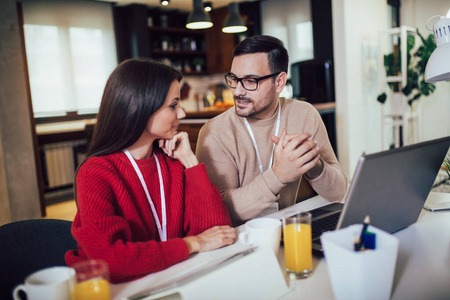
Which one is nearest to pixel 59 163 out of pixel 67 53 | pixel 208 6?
pixel 67 53

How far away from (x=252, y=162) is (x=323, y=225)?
548 millimetres

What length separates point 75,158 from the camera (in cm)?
537

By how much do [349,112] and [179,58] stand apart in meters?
3.46

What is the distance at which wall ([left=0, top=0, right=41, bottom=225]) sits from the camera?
3.71 meters

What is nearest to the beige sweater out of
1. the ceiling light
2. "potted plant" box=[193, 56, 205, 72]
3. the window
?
the ceiling light

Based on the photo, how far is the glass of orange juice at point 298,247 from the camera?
34.8 inches

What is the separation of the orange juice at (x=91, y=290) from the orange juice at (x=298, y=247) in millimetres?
401

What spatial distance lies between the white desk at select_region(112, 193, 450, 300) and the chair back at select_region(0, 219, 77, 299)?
0.40 meters

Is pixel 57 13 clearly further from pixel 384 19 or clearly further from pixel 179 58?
pixel 384 19

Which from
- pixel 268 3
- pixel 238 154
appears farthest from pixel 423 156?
pixel 268 3

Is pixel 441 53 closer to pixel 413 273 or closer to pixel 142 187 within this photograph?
pixel 413 273

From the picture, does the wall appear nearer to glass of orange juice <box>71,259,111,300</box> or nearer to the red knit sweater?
the red knit sweater

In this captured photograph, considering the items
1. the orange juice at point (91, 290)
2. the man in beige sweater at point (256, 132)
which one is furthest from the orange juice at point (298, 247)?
the man in beige sweater at point (256, 132)

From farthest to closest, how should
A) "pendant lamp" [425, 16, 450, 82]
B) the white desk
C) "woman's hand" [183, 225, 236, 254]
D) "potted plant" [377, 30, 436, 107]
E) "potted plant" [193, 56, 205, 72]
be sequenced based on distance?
"potted plant" [193, 56, 205, 72] < "potted plant" [377, 30, 436, 107] < "pendant lamp" [425, 16, 450, 82] < "woman's hand" [183, 225, 236, 254] < the white desk
